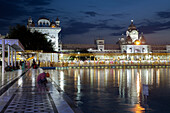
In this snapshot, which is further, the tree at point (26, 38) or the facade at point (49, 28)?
the facade at point (49, 28)

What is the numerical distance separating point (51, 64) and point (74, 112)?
98.0 feet

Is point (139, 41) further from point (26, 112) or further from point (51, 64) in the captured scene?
point (26, 112)

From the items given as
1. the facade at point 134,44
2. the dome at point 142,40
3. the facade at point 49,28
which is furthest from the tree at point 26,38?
the dome at point 142,40

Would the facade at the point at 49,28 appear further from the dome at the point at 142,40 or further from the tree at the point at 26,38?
the dome at the point at 142,40

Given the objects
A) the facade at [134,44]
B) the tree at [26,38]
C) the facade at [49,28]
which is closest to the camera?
the tree at [26,38]

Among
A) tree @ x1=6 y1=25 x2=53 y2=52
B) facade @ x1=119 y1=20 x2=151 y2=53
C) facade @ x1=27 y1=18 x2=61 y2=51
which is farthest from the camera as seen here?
facade @ x1=119 y1=20 x2=151 y2=53

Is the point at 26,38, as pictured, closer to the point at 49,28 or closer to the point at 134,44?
the point at 49,28

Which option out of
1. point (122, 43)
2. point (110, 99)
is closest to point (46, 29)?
point (122, 43)

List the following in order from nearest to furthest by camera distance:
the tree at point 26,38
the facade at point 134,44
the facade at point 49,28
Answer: the tree at point 26,38
the facade at point 49,28
the facade at point 134,44

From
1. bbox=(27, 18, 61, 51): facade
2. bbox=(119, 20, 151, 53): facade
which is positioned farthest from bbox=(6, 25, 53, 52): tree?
bbox=(119, 20, 151, 53): facade

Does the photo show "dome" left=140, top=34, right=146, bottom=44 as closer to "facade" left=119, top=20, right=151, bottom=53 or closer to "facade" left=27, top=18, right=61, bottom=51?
"facade" left=119, top=20, right=151, bottom=53

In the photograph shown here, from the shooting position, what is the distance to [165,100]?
26.8 feet

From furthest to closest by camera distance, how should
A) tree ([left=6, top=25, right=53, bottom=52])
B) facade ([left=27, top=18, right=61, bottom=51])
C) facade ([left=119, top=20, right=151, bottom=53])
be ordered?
facade ([left=119, top=20, right=151, bottom=53]) → facade ([left=27, top=18, right=61, bottom=51]) → tree ([left=6, top=25, right=53, bottom=52])

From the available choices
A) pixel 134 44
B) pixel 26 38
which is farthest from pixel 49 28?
pixel 134 44
